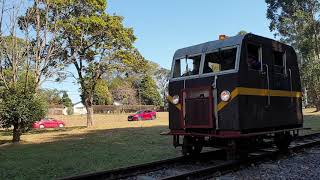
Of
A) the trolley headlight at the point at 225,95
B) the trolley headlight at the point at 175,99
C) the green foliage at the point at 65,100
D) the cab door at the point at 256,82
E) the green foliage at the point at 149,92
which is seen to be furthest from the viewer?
the green foliage at the point at 65,100

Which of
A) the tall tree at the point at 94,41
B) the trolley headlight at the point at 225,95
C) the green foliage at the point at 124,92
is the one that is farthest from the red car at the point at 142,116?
the green foliage at the point at 124,92

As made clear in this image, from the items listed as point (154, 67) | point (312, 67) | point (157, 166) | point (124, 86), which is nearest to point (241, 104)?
point (157, 166)

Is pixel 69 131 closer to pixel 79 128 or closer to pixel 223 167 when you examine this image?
pixel 79 128

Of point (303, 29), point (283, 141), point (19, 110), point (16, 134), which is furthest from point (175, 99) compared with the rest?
point (303, 29)

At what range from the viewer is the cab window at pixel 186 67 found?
11.4 meters

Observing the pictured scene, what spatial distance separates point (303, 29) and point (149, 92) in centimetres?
6579

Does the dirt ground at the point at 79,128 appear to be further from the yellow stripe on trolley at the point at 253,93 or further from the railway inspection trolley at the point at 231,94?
the yellow stripe on trolley at the point at 253,93

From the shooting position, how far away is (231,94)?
10125mm

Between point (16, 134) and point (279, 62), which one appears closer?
point (279, 62)

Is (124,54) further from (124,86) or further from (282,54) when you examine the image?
(124,86)

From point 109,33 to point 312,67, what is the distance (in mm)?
24978

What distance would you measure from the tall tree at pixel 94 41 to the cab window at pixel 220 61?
20.8 metres

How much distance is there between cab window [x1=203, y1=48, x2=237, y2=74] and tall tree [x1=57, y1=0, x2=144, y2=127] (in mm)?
20838

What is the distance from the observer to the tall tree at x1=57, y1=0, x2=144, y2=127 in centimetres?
3122
